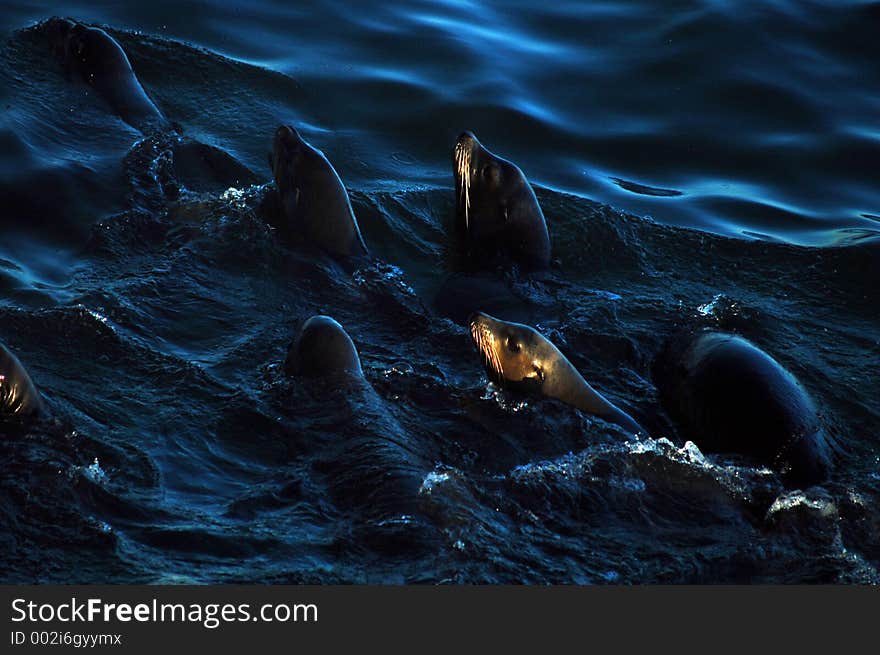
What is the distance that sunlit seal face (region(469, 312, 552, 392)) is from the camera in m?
7.21

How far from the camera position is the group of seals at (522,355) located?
6.69 metres

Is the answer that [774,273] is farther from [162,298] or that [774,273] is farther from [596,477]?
[162,298]

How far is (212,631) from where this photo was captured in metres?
4.67

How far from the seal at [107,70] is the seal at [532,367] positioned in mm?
3951

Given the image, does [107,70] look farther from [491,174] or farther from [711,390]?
[711,390]

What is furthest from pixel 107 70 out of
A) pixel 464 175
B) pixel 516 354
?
pixel 516 354

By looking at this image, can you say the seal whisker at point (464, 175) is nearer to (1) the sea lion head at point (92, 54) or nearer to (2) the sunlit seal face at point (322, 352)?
(2) the sunlit seal face at point (322, 352)

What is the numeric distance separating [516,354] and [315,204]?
2.18 m

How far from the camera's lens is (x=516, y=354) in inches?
286

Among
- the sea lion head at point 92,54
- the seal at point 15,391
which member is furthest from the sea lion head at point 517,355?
the sea lion head at point 92,54

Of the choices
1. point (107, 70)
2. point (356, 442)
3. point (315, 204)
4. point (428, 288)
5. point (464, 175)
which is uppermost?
point (107, 70)

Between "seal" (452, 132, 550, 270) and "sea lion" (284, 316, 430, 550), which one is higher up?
"seal" (452, 132, 550, 270)

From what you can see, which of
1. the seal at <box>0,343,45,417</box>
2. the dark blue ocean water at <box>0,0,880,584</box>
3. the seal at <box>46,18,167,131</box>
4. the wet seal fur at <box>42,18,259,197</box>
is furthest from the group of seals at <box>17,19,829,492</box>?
the seal at <box>46,18,167,131</box>

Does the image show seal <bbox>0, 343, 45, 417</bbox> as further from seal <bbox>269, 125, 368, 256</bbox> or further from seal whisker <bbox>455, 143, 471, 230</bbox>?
seal whisker <bbox>455, 143, 471, 230</bbox>
